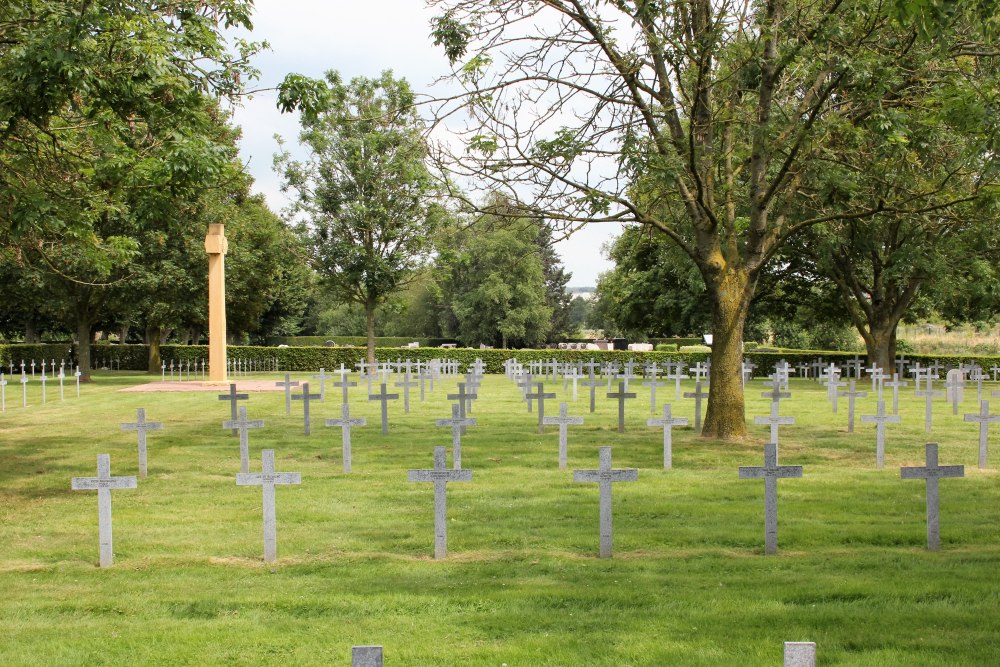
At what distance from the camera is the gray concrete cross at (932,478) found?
25.5 feet

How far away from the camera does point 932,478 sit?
779 cm

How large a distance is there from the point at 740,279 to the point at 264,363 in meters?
34.8

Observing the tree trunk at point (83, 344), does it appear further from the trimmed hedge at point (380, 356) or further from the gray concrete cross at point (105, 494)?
the gray concrete cross at point (105, 494)

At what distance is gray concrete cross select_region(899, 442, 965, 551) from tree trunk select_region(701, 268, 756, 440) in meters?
7.06

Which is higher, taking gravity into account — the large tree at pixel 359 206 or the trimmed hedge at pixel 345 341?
the large tree at pixel 359 206

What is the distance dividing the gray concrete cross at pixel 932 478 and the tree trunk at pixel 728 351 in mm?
7055

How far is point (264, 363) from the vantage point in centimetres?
4634

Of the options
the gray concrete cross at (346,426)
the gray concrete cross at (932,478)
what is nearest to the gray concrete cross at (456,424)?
the gray concrete cross at (346,426)

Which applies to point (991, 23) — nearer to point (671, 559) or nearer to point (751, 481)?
point (751, 481)

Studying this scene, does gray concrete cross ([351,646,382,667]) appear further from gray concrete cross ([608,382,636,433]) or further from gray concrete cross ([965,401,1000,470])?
gray concrete cross ([608,382,636,433])

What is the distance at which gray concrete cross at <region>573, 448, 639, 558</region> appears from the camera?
7570mm

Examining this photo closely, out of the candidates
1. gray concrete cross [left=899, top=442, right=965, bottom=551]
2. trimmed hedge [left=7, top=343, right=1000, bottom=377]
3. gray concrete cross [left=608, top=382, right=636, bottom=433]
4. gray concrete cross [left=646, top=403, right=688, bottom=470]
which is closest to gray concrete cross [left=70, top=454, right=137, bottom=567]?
gray concrete cross [left=899, top=442, right=965, bottom=551]

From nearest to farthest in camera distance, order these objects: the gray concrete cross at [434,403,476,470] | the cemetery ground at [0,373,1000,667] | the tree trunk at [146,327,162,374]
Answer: the cemetery ground at [0,373,1000,667] < the gray concrete cross at [434,403,476,470] < the tree trunk at [146,327,162,374]

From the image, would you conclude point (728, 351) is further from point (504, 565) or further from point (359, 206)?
point (359, 206)
